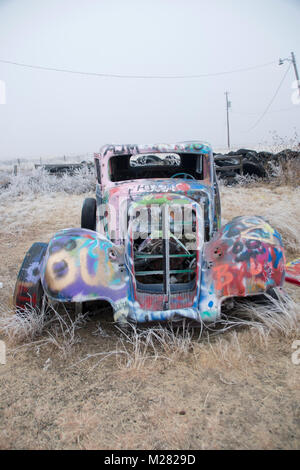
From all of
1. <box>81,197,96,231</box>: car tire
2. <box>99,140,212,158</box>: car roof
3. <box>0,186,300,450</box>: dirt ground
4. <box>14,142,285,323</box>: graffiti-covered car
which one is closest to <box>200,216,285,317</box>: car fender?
<box>14,142,285,323</box>: graffiti-covered car

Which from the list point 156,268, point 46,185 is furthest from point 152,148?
point 46,185

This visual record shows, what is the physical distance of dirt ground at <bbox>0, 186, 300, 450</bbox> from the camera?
5.91ft

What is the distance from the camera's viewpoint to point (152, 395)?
2.12 metres

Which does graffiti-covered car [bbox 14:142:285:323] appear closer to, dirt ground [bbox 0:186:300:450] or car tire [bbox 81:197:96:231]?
dirt ground [bbox 0:186:300:450]

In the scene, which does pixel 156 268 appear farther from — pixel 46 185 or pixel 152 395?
pixel 46 185

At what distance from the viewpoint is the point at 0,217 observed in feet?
26.5

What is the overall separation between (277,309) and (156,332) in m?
0.96

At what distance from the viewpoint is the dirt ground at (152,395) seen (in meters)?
1.80

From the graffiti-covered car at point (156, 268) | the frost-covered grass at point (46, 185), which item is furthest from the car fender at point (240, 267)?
the frost-covered grass at point (46, 185)

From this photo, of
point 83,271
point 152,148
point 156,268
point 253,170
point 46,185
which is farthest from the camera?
point 46,185

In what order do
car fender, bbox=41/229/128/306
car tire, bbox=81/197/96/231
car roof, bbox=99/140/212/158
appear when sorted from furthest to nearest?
car tire, bbox=81/197/96/231 → car roof, bbox=99/140/212/158 → car fender, bbox=41/229/128/306

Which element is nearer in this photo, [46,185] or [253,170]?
[253,170]

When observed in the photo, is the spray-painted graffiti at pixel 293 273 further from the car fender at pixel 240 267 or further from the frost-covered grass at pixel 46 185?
the frost-covered grass at pixel 46 185
